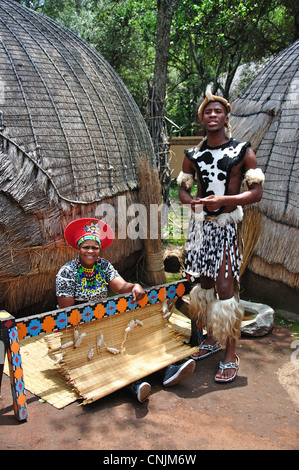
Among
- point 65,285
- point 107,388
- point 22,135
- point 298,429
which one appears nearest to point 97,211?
point 22,135

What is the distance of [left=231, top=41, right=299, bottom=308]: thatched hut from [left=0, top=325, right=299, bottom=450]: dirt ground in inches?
57.8

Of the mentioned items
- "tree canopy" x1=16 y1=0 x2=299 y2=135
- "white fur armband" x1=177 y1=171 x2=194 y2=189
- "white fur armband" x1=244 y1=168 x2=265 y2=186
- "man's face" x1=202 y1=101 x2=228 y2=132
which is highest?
"tree canopy" x1=16 y1=0 x2=299 y2=135

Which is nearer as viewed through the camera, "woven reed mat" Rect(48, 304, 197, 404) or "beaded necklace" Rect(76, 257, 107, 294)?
"woven reed mat" Rect(48, 304, 197, 404)

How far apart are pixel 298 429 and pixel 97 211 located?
279 cm

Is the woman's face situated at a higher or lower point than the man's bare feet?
higher

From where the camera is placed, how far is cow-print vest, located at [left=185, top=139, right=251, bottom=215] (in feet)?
10.4

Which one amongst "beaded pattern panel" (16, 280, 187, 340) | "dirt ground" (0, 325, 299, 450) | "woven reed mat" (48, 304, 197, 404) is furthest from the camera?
"woven reed mat" (48, 304, 197, 404)

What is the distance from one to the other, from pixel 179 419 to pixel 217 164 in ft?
6.22

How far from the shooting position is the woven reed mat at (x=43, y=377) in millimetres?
2924

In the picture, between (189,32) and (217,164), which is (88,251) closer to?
(217,164)

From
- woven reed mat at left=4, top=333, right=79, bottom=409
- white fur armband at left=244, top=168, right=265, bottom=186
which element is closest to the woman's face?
woven reed mat at left=4, top=333, right=79, bottom=409

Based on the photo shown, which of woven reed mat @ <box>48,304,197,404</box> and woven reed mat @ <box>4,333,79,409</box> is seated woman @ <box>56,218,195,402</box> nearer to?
woven reed mat @ <box>48,304,197,404</box>

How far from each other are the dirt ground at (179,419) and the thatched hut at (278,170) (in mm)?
1467

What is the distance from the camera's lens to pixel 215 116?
10.5 feet
